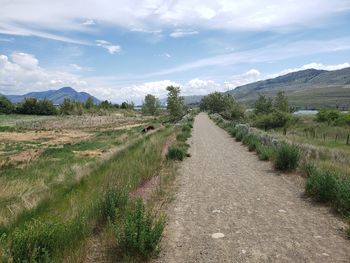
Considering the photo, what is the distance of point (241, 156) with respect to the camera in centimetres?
1780

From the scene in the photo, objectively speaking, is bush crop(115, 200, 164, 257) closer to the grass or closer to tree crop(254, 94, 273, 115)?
the grass

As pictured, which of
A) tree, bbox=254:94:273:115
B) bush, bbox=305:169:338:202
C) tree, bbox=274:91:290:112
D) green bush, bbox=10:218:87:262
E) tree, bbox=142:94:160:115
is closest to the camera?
green bush, bbox=10:218:87:262

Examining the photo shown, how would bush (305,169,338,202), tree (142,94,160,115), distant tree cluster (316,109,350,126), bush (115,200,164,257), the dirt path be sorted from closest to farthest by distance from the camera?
bush (115,200,164,257) < the dirt path < bush (305,169,338,202) < distant tree cluster (316,109,350,126) < tree (142,94,160,115)

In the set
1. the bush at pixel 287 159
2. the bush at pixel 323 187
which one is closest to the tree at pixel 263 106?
the bush at pixel 287 159

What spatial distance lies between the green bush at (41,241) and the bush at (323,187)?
5.84 metres

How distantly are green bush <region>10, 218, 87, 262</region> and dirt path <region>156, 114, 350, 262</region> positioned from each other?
1.48 metres

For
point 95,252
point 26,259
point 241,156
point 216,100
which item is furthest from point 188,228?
point 216,100

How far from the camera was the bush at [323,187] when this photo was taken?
8.66 metres

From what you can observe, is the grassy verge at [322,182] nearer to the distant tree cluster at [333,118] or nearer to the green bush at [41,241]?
the green bush at [41,241]

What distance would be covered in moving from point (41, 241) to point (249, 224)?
3949 mm

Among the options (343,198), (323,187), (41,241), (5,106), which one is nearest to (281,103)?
(323,187)

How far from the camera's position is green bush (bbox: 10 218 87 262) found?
4992 mm

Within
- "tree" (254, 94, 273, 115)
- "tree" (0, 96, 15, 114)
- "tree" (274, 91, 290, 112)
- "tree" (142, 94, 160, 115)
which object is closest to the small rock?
"tree" (274, 91, 290, 112)

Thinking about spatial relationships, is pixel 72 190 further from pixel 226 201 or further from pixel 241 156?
pixel 241 156
